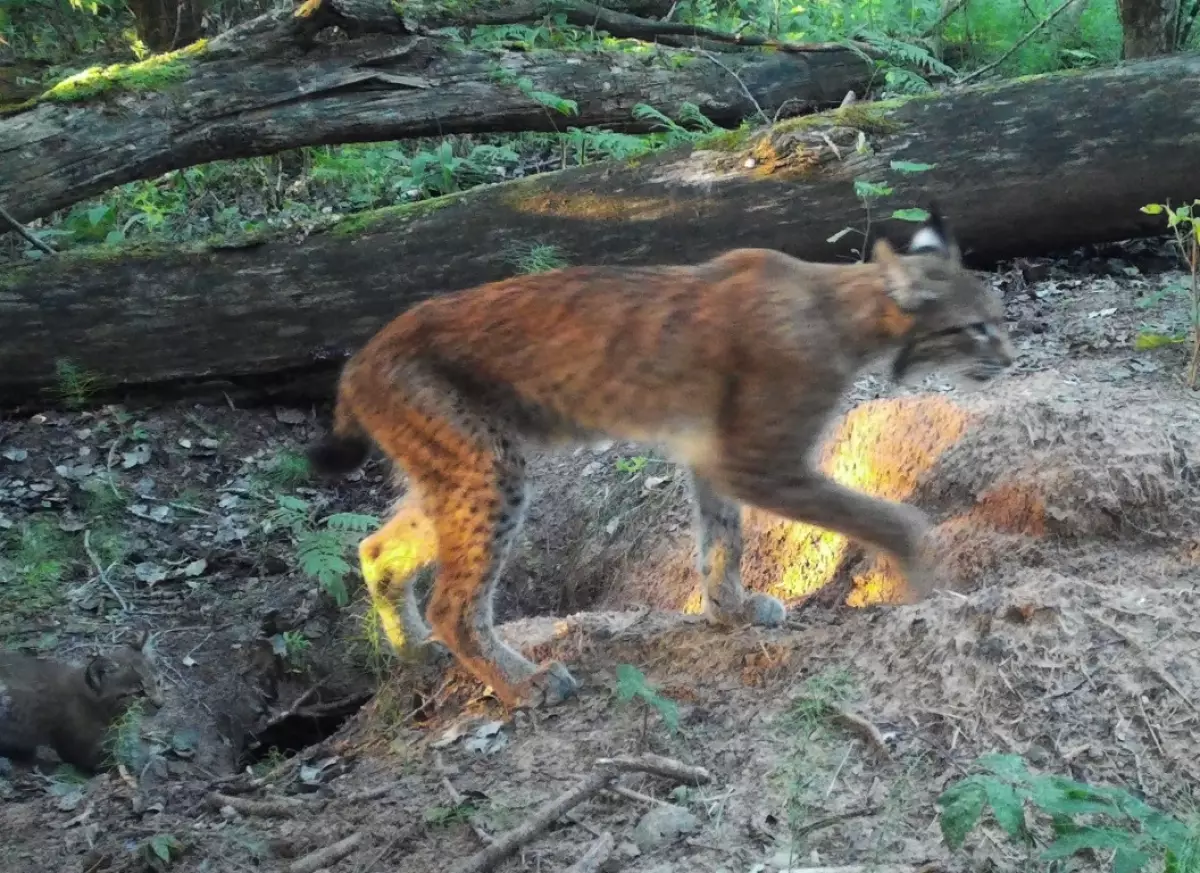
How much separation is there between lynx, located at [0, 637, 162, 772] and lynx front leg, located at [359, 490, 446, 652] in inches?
44.5

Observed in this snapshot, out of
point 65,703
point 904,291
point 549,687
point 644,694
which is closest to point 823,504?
point 904,291

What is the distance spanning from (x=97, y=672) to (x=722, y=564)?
2.84 meters

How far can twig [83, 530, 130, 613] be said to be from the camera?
604cm

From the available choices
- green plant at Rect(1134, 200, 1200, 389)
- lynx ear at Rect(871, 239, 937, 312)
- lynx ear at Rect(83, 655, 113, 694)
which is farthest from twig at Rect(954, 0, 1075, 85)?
lynx ear at Rect(83, 655, 113, 694)

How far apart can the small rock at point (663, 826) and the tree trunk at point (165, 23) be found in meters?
10.3

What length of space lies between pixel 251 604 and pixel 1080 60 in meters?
8.32

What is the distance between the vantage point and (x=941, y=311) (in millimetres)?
4309

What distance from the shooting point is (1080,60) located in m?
9.95

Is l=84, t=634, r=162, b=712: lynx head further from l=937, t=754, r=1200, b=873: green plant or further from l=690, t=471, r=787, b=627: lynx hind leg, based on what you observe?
l=937, t=754, r=1200, b=873: green plant

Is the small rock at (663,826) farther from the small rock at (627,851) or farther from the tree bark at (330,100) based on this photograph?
the tree bark at (330,100)

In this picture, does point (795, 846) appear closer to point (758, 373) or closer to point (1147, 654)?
point (1147, 654)

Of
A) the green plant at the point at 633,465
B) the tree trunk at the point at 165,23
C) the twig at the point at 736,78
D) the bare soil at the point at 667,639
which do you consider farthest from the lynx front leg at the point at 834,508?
the tree trunk at the point at 165,23

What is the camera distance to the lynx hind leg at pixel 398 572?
5043mm

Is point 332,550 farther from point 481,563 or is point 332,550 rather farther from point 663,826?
point 663,826
